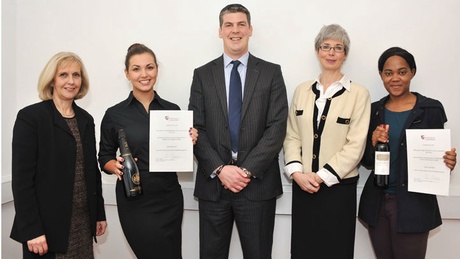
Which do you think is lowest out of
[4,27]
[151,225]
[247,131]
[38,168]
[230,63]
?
[151,225]

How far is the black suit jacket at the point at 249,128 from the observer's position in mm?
2203

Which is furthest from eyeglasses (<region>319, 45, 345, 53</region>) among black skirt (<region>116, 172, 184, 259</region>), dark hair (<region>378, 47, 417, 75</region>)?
black skirt (<region>116, 172, 184, 259</region>)

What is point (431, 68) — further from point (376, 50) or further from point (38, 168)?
point (38, 168)

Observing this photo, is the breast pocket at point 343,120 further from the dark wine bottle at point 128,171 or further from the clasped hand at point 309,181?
the dark wine bottle at point 128,171

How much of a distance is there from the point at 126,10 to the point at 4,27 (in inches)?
40.5

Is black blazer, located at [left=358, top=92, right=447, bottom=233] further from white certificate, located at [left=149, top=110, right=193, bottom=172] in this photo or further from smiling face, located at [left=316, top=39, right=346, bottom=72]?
white certificate, located at [left=149, top=110, right=193, bottom=172]

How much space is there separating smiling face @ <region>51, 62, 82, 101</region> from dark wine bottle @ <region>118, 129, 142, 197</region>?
35 cm

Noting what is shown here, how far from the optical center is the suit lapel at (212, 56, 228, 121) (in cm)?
227

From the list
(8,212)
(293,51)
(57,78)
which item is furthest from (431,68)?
(8,212)

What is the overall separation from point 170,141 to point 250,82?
0.63m

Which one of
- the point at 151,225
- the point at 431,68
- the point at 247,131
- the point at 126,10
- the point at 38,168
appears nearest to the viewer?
the point at 38,168

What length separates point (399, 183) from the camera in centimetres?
212

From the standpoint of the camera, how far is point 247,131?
223 cm

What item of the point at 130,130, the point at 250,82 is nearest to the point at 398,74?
the point at 250,82
